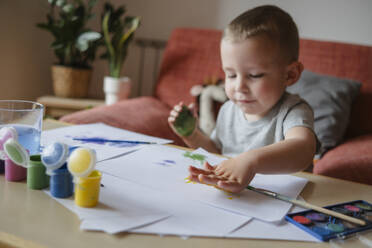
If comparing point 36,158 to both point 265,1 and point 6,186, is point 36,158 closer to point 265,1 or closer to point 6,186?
point 6,186

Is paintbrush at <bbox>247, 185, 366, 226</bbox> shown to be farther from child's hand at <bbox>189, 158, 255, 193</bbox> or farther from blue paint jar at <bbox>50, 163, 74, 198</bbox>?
blue paint jar at <bbox>50, 163, 74, 198</bbox>

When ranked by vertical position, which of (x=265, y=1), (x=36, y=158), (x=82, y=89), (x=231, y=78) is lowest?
(x=82, y=89)

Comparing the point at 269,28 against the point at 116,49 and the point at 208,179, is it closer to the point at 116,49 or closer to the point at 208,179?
the point at 208,179

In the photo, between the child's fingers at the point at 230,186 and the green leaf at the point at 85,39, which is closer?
the child's fingers at the point at 230,186

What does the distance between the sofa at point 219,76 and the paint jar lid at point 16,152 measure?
0.65 m

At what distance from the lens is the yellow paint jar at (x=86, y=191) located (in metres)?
0.54

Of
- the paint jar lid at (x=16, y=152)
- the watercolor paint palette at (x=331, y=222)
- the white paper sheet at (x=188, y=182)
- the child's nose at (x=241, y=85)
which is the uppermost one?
the child's nose at (x=241, y=85)

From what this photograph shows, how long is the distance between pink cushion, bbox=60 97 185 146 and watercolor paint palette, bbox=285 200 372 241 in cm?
88

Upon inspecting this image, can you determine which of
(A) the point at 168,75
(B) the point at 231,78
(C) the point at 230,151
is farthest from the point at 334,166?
(A) the point at 168,75

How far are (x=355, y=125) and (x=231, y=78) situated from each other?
3.76 feet

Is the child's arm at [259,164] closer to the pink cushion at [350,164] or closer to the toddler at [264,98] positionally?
the toddler at [264,98]

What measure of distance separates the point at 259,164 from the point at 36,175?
1.34 ft

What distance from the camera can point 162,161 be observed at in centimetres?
80

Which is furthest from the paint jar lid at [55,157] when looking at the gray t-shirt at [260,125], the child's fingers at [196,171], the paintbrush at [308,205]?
the gray t-shirt at [260,125]
